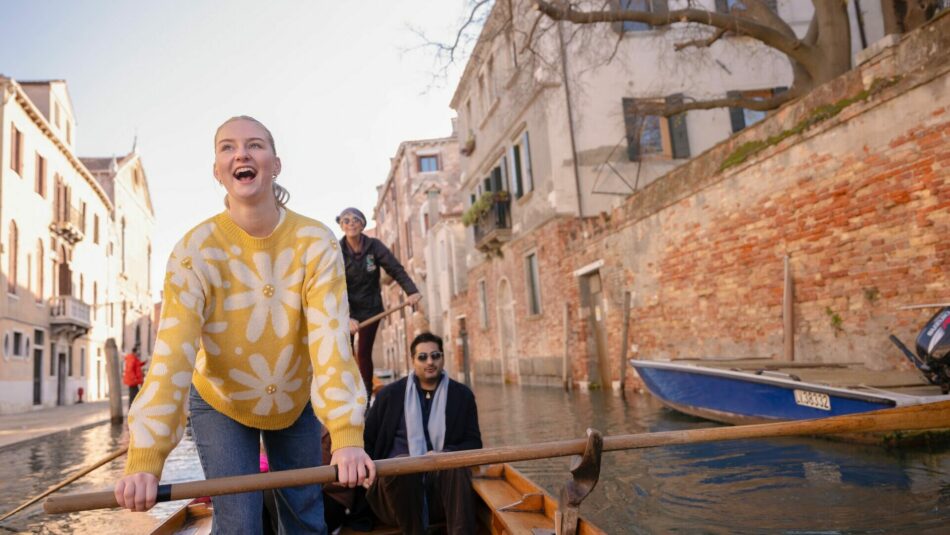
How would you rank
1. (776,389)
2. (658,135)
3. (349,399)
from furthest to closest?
(658,135)
(776,389)
(349,399)

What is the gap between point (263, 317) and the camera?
6.82ft

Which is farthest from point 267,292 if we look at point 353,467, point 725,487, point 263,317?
point 725,487

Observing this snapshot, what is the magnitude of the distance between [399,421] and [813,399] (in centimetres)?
352

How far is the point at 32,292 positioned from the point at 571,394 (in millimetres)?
16740

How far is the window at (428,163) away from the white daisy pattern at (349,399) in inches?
1368

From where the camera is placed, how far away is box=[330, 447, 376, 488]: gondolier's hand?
1.80 metres

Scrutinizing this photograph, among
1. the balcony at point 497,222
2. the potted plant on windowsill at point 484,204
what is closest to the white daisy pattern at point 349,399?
the balcony at point 497,222

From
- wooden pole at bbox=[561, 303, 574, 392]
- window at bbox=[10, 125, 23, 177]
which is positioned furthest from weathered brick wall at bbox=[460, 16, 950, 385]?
window at bbox=[10, 125, 23, 177]

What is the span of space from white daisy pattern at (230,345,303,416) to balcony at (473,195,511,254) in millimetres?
16031

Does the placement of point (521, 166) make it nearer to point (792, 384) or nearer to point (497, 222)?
point (497, 222)

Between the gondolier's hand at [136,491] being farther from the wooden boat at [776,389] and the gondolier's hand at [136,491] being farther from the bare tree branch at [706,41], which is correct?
the bare tree branch at [706,41]

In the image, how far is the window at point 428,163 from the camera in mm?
36312

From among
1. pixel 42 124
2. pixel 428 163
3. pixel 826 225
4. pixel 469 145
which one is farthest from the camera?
pixel 428 163

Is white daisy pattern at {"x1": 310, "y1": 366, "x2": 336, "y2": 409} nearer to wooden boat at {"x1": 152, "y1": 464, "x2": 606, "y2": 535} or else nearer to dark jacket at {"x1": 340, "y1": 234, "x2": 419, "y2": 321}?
wooden boat at {"x1": 152, "y1": 464, "x2": 606, "y2": 535}
